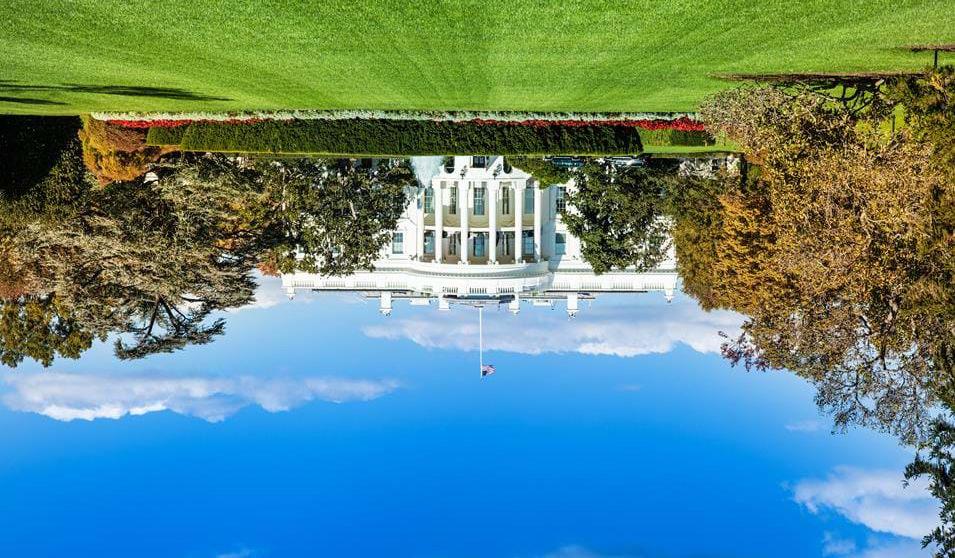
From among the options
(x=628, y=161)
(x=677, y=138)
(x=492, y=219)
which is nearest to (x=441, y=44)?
(x=677, y=138)

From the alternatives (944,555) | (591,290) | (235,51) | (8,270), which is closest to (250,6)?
(235,51)

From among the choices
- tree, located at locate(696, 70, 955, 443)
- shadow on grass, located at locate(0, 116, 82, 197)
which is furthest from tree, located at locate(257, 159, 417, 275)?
tree, located at locate(696, 70, 955, 443)

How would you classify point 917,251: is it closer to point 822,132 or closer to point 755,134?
point 822,132

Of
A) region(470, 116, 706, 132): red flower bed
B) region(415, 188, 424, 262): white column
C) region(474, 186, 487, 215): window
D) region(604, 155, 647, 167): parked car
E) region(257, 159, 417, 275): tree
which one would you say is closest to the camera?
region(470, 116, 706, 132): red flower bed

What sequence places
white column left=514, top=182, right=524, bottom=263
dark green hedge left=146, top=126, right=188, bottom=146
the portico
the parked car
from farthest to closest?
white column left=514, top=182, right=524, bottom=263 < the portico < the parked car < dark green hedge left=146, top=126, right=188, bottom=146

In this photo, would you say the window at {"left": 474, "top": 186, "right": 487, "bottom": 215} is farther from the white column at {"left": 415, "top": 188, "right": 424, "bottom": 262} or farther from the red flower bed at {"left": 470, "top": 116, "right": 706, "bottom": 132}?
the red flower bed at {"left": 470, "top": 116, "right": 706, "bottom": 132}

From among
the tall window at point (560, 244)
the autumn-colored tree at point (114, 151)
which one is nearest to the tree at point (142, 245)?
the autumn-colored tree at point (114, 151)

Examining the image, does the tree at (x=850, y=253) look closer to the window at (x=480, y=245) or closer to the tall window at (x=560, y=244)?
the tall window at (x=560, y=244)
